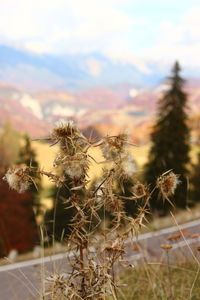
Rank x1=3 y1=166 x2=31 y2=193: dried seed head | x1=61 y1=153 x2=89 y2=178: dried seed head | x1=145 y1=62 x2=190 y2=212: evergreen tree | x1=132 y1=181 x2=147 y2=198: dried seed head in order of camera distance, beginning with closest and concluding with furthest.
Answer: x1=61 y1=153 x2=89 y2=178: dried seed head
x1=3 y1=166 x2=31 y2=193: dried seed head
x1=132 y1=181 x2=147 y2=198: dried seed head
x1=145 y1=62 x2=190 y2=212: evergreen tree

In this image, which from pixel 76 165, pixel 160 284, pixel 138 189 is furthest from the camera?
pixel 160 284

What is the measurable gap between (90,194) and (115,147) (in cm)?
27

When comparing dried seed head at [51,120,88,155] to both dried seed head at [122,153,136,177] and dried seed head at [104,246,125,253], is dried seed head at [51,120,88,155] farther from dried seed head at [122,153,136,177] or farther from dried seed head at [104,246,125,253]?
dried seed head at [104,246,125,253]

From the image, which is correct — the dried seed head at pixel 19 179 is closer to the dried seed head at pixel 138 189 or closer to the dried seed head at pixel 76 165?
the dried seed head at pixel 76 165

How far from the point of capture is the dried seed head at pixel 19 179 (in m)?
2.44

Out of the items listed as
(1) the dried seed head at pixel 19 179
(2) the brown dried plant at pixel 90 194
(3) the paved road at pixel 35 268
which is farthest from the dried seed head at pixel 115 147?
(3) the paved road at pixel 35 268

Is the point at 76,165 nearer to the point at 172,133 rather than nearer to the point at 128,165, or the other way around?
the point at 128,165

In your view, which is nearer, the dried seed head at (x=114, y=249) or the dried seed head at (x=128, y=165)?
the dried seed head at (x=128, y=165)

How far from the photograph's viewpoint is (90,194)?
2432 millimetres

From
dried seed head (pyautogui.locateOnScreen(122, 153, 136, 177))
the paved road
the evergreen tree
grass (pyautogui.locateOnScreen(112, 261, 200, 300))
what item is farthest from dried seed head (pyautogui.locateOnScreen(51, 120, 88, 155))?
the evergreen tree

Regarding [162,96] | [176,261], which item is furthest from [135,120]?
[176,261]

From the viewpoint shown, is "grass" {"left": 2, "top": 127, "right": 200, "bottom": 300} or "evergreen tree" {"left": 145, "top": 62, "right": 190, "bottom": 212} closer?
"grass" {"left": 2, "top": 127, "right": 200, "bottom": 300}

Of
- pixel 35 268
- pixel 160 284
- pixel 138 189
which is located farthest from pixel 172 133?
pixel 138 189

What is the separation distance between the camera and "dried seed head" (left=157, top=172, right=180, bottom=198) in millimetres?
2457
